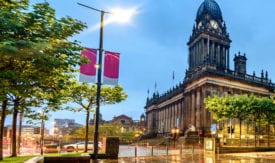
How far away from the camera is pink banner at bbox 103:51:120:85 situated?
17.1m

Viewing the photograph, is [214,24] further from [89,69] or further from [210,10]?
[89,69]

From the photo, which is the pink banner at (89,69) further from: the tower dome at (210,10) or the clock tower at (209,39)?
the tower dome at (210,10)

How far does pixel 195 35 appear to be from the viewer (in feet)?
301

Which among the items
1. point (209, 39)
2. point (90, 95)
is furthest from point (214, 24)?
point (90, 95)

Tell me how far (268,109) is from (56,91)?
124 feet

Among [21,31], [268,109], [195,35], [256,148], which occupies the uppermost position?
[195,35]

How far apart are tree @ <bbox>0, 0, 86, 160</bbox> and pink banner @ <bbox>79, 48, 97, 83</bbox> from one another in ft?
2.29

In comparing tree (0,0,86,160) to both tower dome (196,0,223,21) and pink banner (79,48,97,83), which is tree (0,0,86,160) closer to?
pink banner (79,48,97,83)

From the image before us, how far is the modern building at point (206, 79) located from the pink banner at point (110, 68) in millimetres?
46584

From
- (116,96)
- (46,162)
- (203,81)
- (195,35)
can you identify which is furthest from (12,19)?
(195,35)

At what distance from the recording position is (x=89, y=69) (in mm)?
16875

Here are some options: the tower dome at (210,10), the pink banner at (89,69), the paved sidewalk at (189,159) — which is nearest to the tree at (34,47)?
the pink banner at (89,69)

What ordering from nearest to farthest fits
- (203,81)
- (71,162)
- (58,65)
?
(58,65) → (71,162) → (203,81)

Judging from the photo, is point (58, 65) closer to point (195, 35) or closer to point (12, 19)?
Answer: point (12, 19)
